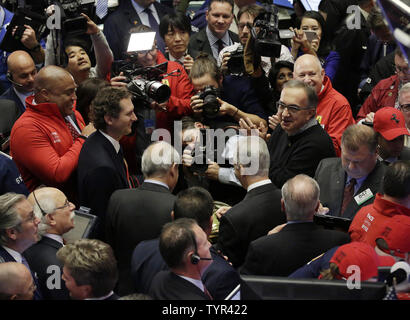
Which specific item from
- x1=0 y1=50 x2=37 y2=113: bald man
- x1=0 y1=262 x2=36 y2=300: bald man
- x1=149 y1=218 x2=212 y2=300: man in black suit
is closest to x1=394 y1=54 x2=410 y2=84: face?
x1=149 y1=218 x2=212 y2=300: man in black suit

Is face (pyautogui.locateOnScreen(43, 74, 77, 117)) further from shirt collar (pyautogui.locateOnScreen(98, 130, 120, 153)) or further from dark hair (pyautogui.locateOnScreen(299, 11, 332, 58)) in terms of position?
dark hair (pyautogui.locateOnScreen(299, 11, 332, 58))

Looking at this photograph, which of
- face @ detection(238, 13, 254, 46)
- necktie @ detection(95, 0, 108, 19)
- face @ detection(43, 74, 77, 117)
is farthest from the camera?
necktie @ detection(95, 0, 108, 19)

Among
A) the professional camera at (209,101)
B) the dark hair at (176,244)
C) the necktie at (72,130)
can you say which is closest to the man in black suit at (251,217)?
the dark hair at (176,244)

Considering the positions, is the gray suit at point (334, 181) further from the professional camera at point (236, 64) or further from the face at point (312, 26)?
the face at point (312, 26)

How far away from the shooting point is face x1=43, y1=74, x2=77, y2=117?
4215mm

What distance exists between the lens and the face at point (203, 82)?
15.6 ft

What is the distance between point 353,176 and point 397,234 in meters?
0.96

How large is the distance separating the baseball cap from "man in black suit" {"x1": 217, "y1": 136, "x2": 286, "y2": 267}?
0.86 m

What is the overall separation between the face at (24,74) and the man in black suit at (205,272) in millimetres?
2275

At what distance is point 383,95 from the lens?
5.02 metres

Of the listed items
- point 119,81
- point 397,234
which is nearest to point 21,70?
point 119,81
